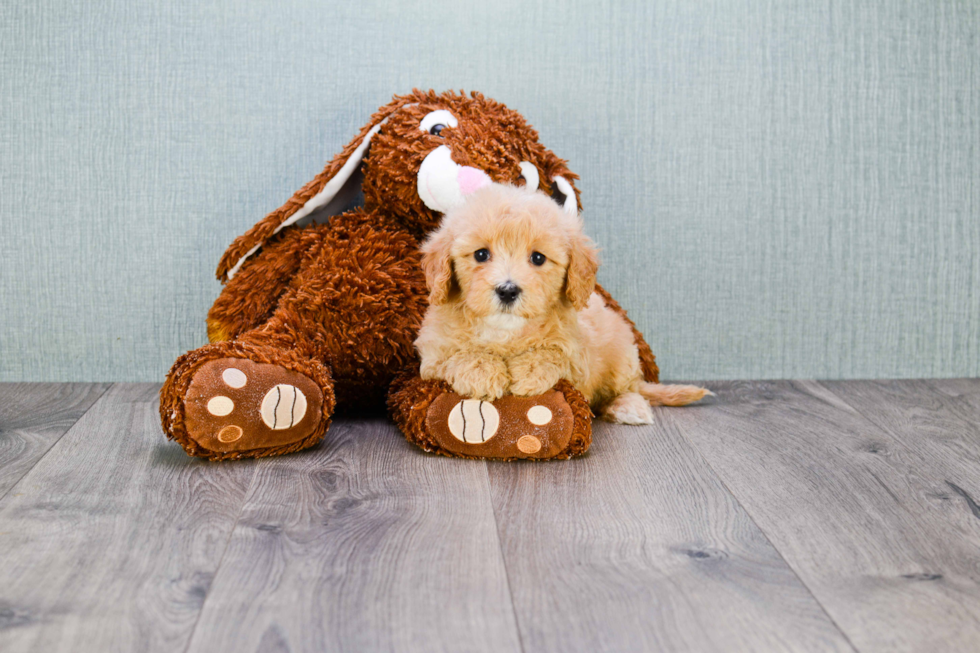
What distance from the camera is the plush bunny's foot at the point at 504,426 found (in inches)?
51.4

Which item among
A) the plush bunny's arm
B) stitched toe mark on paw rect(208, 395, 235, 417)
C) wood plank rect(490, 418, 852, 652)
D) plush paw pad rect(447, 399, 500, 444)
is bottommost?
wood plank rect(490, 418, 852, 652)

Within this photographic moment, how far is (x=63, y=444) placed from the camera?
1.41 meters

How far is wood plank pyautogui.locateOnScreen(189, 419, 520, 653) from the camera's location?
2.71 feet

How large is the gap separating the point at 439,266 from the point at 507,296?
124mm

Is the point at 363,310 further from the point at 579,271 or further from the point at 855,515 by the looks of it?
the point at 855,515

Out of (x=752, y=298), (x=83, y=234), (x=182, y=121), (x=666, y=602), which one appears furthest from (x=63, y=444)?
(x=752, y=298)

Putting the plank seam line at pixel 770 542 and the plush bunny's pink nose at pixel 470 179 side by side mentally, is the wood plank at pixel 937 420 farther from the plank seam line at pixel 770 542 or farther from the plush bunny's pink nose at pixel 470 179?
the plush bunny's pink nose at pixel 470 179

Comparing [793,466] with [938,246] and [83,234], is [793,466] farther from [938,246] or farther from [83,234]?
[83,234]

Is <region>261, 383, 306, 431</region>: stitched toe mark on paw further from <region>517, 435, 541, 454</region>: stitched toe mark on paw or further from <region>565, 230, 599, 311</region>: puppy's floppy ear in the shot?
<region>565, 230, 599, 311</region>: puppy's floppy ear

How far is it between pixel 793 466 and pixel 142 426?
1107mm

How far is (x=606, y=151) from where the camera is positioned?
185cm

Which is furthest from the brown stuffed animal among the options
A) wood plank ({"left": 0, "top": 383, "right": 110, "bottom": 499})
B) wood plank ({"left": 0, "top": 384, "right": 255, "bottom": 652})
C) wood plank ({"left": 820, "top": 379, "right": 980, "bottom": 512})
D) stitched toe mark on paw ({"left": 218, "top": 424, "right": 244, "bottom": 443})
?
wood plank ({"left": 820, "top": 379, "right": 980, "bottom": 512})

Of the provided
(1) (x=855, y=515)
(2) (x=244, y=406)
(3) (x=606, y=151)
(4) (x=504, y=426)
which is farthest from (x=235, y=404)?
(3) (x=606, y=151)

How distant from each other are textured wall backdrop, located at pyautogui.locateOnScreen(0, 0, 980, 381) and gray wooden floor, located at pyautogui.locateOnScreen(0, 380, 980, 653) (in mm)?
401
